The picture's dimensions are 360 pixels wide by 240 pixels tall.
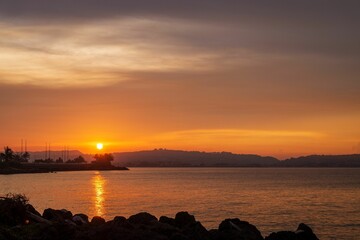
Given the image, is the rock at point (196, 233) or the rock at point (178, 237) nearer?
the rock at point (178, 237)

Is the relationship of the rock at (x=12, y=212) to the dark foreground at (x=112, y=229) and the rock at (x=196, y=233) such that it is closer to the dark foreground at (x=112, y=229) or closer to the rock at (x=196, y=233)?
the dark foreground at (x=112, y=229)

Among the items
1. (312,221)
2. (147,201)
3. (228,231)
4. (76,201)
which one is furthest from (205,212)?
(228,231)

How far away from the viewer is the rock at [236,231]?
1061 inches

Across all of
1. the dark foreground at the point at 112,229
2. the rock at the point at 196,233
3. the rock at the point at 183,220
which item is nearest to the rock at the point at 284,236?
the dark foreground at the point at 112,229

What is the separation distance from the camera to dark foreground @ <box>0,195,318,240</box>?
902 inches

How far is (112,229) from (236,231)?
7.39m

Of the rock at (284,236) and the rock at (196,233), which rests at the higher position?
the rock at (196,233)

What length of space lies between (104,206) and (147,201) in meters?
9.03

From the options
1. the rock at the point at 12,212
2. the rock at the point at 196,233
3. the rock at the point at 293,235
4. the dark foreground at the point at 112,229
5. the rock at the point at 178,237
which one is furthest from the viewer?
the rock at the point at 293,235

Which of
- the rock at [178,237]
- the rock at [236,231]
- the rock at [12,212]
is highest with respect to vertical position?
the rock at [12,212]

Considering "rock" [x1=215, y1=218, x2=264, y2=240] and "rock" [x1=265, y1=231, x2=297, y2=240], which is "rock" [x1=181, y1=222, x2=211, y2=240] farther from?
"rock" [x1=265, y1=231, x2=297, y2=240]

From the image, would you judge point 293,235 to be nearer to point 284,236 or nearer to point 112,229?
point 284,236

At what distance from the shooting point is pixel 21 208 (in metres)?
28.5

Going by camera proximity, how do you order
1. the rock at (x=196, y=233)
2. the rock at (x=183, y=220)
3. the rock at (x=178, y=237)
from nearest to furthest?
the rock at (x=178, y=237) → the rock at (x=196, y=233) → the rock at (x=183, y=220)
